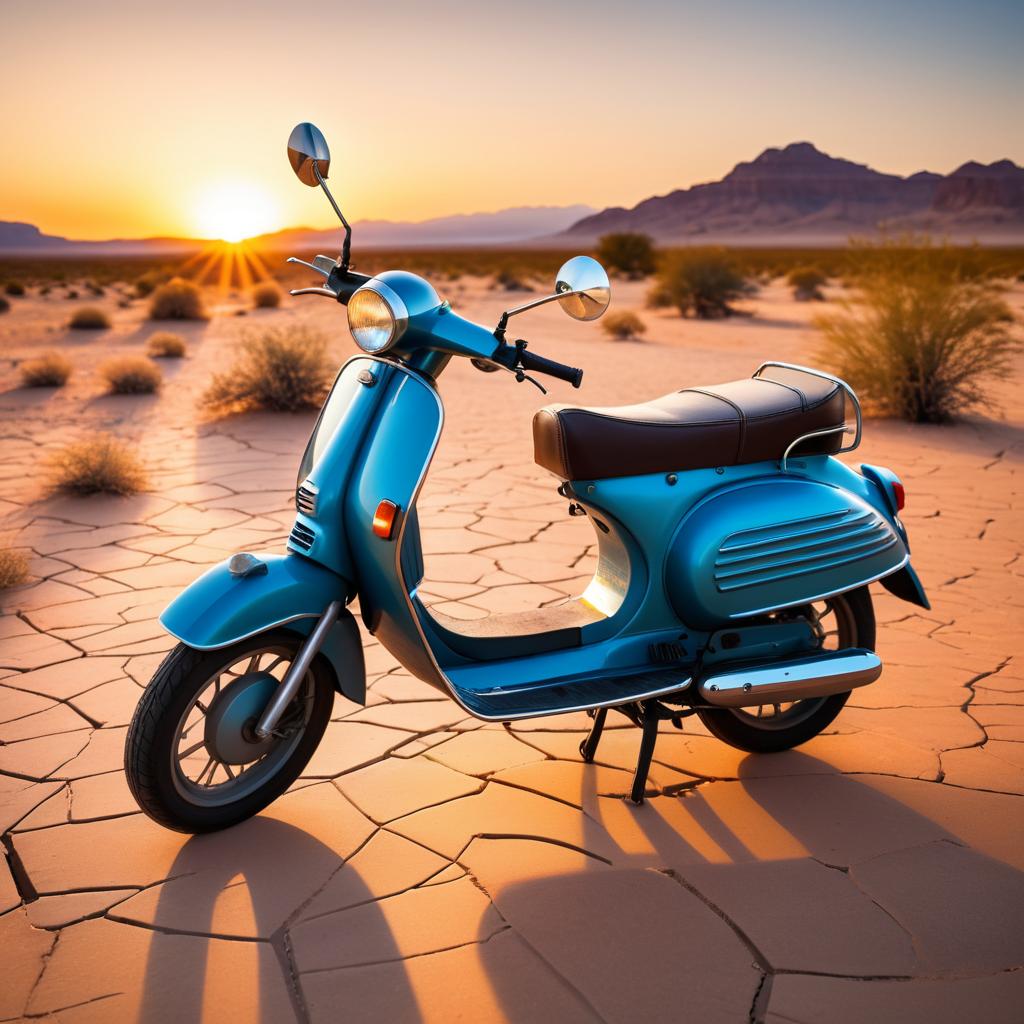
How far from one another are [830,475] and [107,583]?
12.6 feet

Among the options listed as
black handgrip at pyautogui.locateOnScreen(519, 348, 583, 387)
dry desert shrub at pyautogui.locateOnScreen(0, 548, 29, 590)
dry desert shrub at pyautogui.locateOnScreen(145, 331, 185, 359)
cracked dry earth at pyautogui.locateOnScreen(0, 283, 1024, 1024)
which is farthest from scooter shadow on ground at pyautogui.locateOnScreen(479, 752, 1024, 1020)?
dry desert shrub at pyautogui.locateOnScreen(145, 331, 185, 359)

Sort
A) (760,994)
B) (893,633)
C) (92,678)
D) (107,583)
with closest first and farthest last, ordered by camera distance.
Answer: (760,994) → (92,678) → (893,633) → (107,583)

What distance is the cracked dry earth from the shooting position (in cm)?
257

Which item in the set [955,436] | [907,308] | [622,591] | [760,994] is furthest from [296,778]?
[907,308]

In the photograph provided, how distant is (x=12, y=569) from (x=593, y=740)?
348cm

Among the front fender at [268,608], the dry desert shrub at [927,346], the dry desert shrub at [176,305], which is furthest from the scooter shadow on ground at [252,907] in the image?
the dry desert shrub at [176,305]

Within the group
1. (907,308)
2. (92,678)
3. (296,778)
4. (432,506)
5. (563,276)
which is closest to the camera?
(563,276)

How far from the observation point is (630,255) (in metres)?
39.5

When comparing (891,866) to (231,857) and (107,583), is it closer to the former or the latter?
(231,857)

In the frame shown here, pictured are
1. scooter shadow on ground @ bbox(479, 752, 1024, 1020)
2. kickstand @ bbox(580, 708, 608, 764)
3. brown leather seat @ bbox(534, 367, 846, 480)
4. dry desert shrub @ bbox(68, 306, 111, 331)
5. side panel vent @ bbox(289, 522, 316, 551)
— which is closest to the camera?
scooter shadow on ground @ bbox(479, 752, 1024, 1020)

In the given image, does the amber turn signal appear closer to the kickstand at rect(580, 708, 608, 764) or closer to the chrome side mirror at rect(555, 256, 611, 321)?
the chrome side mirror at rect(555, 256, 611, 321)

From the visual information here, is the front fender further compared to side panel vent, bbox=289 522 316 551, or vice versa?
side panel vent, bbox=289 522 316 551

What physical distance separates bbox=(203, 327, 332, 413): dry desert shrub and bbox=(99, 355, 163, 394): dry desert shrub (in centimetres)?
175

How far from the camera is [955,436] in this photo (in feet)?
30.5
